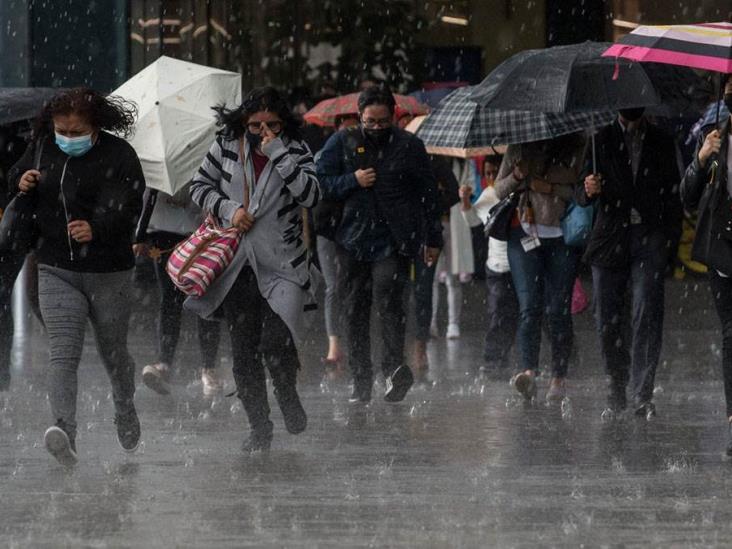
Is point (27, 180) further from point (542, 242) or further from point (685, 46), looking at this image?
point (542, 242)

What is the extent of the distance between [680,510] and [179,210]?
16.3ft

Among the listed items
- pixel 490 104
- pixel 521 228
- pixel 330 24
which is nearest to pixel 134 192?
pixel 490 104

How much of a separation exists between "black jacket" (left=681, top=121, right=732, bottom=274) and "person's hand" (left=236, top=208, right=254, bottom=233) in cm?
208

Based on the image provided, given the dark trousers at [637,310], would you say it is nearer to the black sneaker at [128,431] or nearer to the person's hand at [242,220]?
the person's hand at [242,220]

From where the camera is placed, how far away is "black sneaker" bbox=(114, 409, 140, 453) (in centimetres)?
898

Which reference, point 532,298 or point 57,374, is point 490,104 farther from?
point 57,374

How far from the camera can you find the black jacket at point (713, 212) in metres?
8.97

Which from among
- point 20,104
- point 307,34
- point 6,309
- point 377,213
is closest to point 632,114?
point 377,213

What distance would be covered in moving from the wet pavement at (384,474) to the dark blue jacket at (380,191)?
3.08ft

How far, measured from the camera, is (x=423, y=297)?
45.3 feet

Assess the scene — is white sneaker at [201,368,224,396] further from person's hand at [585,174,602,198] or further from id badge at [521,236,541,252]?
person's hand at [585,174,602,198]

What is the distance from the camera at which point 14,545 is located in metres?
6.82

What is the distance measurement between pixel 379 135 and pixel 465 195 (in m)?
4.62

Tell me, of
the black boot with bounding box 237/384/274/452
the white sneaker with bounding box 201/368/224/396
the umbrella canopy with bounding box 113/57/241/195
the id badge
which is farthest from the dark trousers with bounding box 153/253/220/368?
the black boot with bounding box 237/384/274/452
